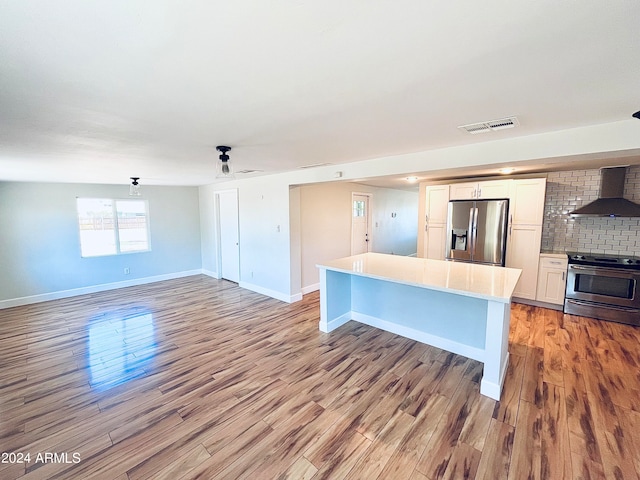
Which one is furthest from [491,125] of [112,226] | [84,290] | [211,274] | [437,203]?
Answer: [84,290]

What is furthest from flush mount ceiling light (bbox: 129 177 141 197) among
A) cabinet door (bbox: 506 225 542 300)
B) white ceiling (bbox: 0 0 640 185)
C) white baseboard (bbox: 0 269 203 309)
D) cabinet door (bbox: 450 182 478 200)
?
cabinet door (bbox: 506 225 542 300)

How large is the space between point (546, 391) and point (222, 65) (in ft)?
11.2

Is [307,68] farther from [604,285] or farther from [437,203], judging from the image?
[604,285]

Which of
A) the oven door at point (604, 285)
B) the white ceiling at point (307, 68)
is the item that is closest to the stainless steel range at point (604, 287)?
→ the oven door at point (604, 285)

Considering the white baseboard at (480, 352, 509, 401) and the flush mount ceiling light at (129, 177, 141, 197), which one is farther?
the flush mount ceiling light at (129, 177, 141, 197)

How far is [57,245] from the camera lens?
529 cm

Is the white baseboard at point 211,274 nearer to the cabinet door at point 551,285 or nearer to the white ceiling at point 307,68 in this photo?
the white ceiling at point 307,68

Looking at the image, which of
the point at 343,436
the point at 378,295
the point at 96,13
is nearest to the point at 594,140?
the point at 378,295

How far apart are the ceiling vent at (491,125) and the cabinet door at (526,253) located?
2.98 m

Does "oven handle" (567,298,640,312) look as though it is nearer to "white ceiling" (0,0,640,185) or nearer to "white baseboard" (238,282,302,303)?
"white ceiling" (0,0,640,185)

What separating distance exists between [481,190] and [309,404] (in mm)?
4288

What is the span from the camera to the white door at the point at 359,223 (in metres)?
6.39

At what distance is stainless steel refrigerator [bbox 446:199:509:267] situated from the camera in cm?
454

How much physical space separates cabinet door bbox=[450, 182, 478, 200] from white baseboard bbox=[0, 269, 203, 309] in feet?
20.7
